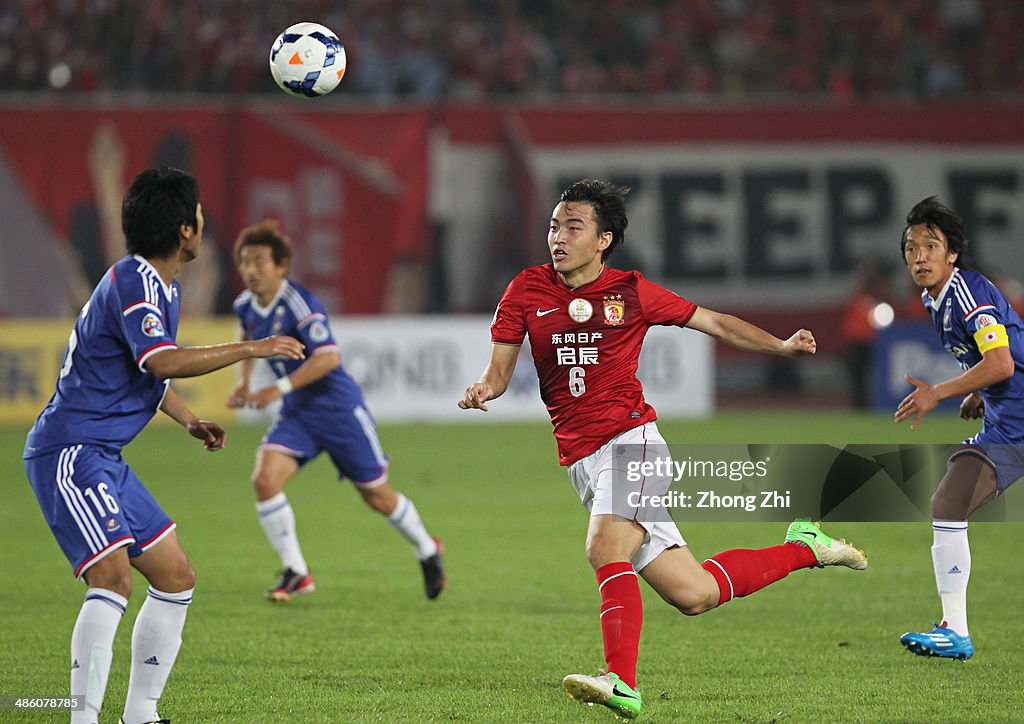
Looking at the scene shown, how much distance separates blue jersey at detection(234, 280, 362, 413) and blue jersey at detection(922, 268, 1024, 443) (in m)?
3.65

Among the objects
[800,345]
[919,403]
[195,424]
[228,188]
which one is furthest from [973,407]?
[228,188]

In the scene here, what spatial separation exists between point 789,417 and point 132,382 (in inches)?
632

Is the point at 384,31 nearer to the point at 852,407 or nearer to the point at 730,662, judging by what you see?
the point at 852,407

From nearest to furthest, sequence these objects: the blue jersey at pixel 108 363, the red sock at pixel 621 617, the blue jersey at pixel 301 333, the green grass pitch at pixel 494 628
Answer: the blue jersey at pixel 108 363 → the red sock at pixel 621 617 → the green grass pitch at pixel 494 628 → the blue jersey at pixel 301 333

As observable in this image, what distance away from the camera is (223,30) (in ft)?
73.3

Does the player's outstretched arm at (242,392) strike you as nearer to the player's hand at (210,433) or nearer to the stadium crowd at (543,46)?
the player's hand at (210,433)

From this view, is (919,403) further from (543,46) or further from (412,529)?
(543,46)

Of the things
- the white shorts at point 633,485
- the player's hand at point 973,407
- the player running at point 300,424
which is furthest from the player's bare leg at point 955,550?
the player running at point 300,424

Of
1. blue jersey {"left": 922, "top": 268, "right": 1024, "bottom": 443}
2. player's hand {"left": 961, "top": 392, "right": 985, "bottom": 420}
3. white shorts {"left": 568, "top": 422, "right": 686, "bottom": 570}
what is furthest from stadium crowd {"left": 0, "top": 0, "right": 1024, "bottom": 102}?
white shorts {"left": 568, "top": 422, "right": 686, "bottom": 570}

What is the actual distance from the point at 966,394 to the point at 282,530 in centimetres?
412

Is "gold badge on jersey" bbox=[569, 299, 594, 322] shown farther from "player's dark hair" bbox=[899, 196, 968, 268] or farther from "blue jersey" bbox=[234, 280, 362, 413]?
"blue jersey" bbox=[234, 280, 362, 413]

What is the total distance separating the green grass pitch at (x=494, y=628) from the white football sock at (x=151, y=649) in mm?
398

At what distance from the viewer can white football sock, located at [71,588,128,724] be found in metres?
4.74

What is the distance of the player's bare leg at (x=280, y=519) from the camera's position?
817 cm
